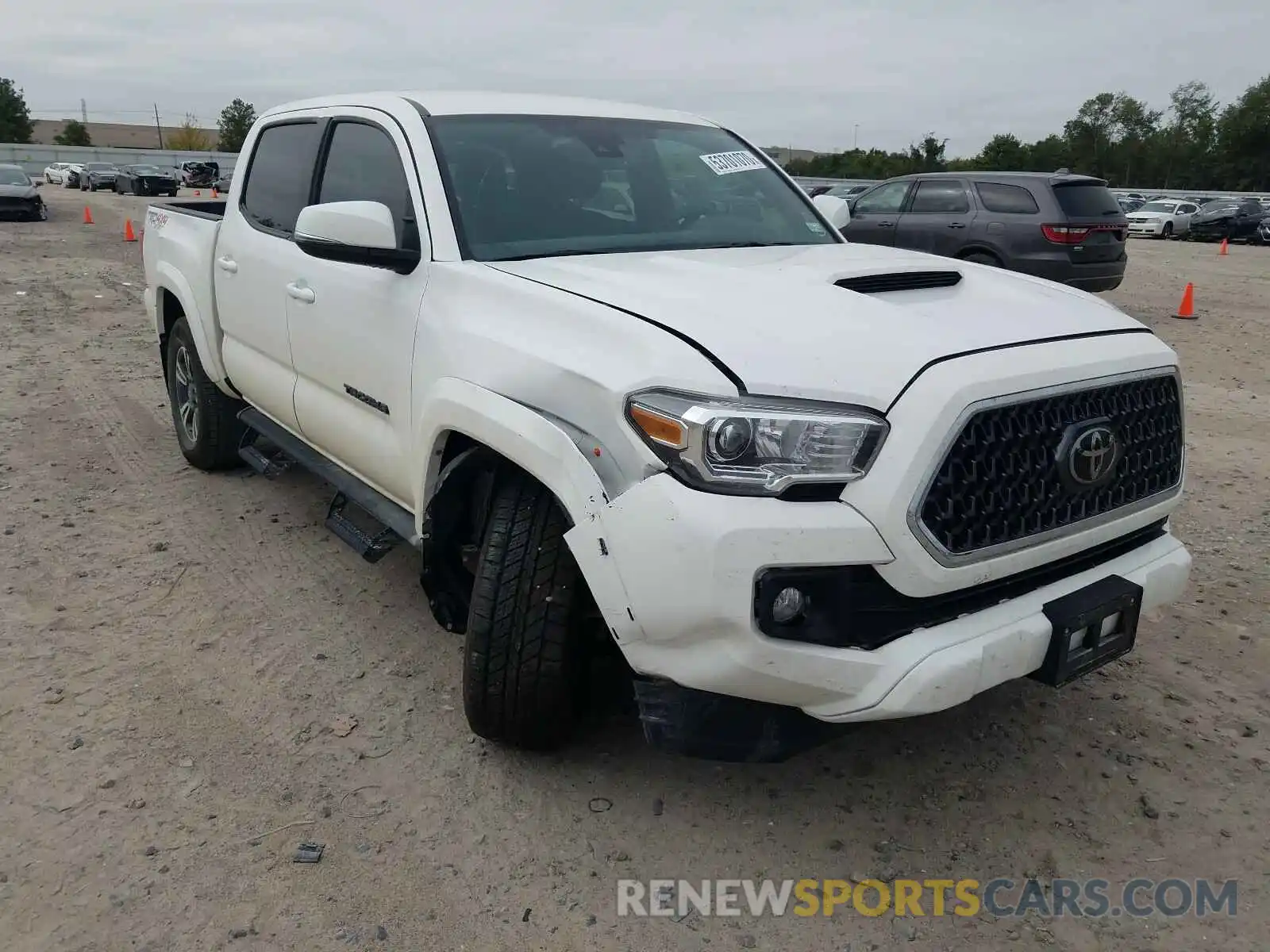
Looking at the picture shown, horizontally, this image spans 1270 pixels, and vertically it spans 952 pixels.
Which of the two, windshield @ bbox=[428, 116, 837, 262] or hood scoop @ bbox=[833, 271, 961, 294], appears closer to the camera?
hood scoop @ bbox=[833, 271, 961, 294]

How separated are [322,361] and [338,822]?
5.74 ft

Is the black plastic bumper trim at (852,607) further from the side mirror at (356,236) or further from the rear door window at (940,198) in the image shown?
the rear door window at (940,198)

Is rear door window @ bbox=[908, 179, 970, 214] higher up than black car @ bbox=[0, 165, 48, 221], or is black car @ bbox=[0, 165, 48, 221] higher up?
rear door window @ bbox=[908, 179, 970, 214]

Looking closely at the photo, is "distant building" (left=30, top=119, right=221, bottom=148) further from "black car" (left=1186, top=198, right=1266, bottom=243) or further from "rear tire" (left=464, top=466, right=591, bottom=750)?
"rear tire" (left=464, top=466, right=591, bottom=750)

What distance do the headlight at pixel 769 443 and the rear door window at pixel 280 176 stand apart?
2.54 metres

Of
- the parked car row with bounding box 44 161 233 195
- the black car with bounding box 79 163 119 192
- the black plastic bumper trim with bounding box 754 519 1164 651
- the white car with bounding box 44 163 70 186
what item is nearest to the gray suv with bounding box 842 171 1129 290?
→ the black plastic bumper trim with bounding box 754 519 1164 651

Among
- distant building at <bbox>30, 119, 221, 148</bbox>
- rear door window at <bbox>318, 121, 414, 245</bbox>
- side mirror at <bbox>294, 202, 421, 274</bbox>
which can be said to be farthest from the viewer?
distant building at <bbox>30, 119, 221, 148</bbox>

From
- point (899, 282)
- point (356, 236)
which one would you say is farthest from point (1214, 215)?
point (356, 236)

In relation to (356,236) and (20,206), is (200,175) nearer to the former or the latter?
(20,206)

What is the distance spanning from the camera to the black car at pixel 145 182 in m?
40.1

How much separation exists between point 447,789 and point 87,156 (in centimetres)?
7191

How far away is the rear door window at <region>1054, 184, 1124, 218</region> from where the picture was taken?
10.9 m

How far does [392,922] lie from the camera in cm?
237

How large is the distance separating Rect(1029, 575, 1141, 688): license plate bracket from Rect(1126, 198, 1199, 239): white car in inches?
1328
